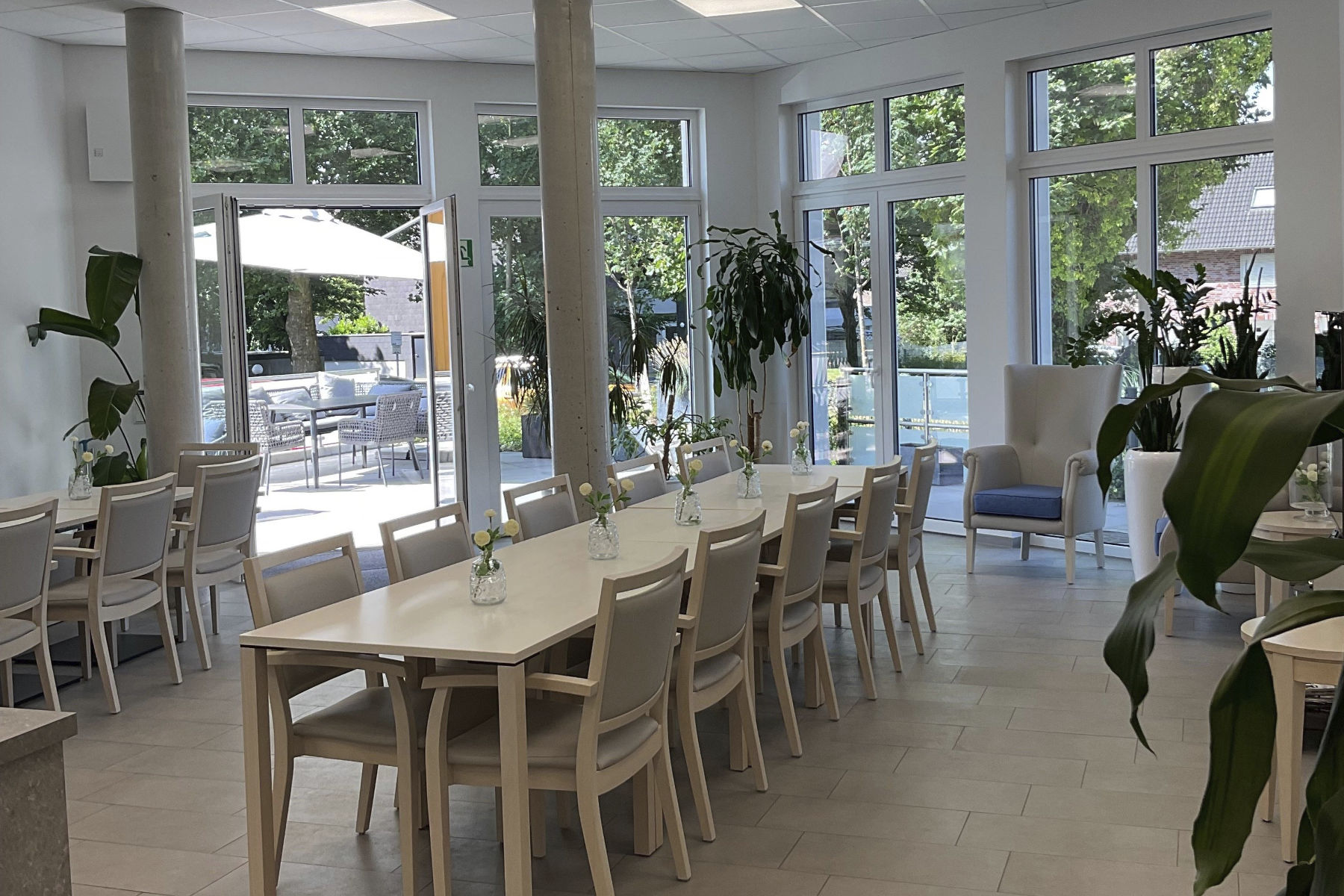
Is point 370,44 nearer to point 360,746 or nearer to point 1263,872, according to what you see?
point 360,746

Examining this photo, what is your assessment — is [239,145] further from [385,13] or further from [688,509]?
[688,509]

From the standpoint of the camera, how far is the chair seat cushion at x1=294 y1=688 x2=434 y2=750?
3359 millimetres

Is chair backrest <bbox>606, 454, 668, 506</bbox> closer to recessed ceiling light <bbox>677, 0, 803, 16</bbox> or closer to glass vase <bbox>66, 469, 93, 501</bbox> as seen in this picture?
glass vase <bbox>66, 469, 93, 501</bbox>

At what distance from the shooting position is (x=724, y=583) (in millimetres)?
3717

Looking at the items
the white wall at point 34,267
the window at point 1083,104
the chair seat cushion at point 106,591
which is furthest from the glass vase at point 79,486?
the window at point 1083,104

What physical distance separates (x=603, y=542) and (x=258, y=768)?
1.38 meters

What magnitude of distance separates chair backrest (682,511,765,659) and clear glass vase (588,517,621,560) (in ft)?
1.51

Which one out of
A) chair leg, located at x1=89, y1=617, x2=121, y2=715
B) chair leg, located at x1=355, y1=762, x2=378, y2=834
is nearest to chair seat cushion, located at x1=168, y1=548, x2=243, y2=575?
chair leg, located at x1=89, y1=617, x2=121, y2=715

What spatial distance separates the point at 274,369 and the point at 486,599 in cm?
1143

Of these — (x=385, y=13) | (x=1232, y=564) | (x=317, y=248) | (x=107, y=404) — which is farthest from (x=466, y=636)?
(x=317, y=248)

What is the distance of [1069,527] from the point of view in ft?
23.4

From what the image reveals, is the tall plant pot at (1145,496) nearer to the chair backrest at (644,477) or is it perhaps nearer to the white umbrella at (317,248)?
the chair backrest at (644,477)

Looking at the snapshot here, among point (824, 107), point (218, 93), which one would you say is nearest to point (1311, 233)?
point (824, 107)

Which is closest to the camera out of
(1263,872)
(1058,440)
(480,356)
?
(1263,872)
